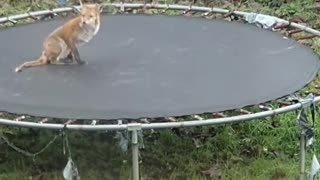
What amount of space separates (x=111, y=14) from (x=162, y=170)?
1.20 meters

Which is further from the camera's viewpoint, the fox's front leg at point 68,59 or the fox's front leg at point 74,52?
the fox's front leg at point 68,59

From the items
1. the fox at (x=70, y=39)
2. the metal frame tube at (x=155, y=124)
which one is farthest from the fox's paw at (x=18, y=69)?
the metal frame tube at (x=155, y=124)

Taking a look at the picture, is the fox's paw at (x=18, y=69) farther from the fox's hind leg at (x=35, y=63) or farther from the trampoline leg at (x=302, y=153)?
the trampoline leg at (x=302, y=153)

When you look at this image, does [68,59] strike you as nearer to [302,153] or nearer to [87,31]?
[87,31]

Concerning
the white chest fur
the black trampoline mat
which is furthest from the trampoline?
the white chest fur

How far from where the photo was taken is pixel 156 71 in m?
3.15

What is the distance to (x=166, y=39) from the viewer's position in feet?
12.0

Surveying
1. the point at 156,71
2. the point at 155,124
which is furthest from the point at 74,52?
the point at 155,124

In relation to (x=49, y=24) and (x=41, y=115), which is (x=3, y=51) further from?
(x=41, y=115)

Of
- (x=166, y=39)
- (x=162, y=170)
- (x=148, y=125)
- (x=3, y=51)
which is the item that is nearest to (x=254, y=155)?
(x=162, y=170)

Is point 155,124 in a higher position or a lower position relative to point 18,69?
lower

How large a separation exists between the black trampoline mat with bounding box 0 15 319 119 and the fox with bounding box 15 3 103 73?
5 cm

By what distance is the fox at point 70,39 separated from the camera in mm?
3010

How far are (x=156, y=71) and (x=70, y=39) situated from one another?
38 cm
